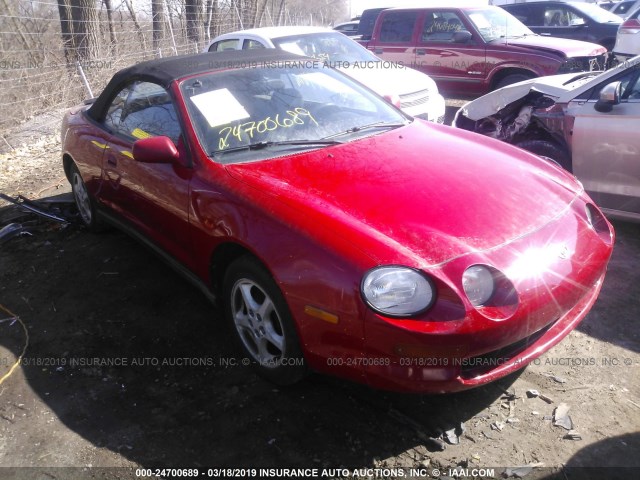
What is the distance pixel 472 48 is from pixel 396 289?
755cm

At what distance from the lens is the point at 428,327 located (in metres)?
2.19

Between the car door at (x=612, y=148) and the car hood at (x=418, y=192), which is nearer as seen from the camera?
the car hood at (x=418, y=192)

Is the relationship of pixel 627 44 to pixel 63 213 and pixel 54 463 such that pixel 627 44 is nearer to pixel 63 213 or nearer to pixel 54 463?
pixel 63 213

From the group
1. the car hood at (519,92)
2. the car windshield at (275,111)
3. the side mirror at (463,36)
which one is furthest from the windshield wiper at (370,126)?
the side mirror at (463,36)

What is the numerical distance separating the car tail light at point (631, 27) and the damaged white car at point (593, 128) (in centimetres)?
510

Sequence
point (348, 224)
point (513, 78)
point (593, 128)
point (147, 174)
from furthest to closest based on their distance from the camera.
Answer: point (513, 78)
point (593, 128)
point (147, 174)
point (348, 224)

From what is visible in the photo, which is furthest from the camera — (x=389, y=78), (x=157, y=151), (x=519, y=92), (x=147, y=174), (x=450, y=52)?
(x=450, y=52)

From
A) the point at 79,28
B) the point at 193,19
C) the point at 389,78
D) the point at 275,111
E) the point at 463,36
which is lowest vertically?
the point at 193,19

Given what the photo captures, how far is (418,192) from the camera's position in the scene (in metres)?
2.71

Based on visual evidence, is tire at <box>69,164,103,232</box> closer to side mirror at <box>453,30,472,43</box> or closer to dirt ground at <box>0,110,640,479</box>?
dirt ground at <box>0,110,640,479</box>

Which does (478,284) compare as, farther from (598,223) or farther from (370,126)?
(370,126)

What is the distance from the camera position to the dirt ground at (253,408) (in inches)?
96.2

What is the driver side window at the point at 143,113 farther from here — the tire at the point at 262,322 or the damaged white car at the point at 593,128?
the damaged white car at the point at 593,128

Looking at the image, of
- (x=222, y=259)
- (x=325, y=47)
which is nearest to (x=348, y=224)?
(x=222, y=259)
